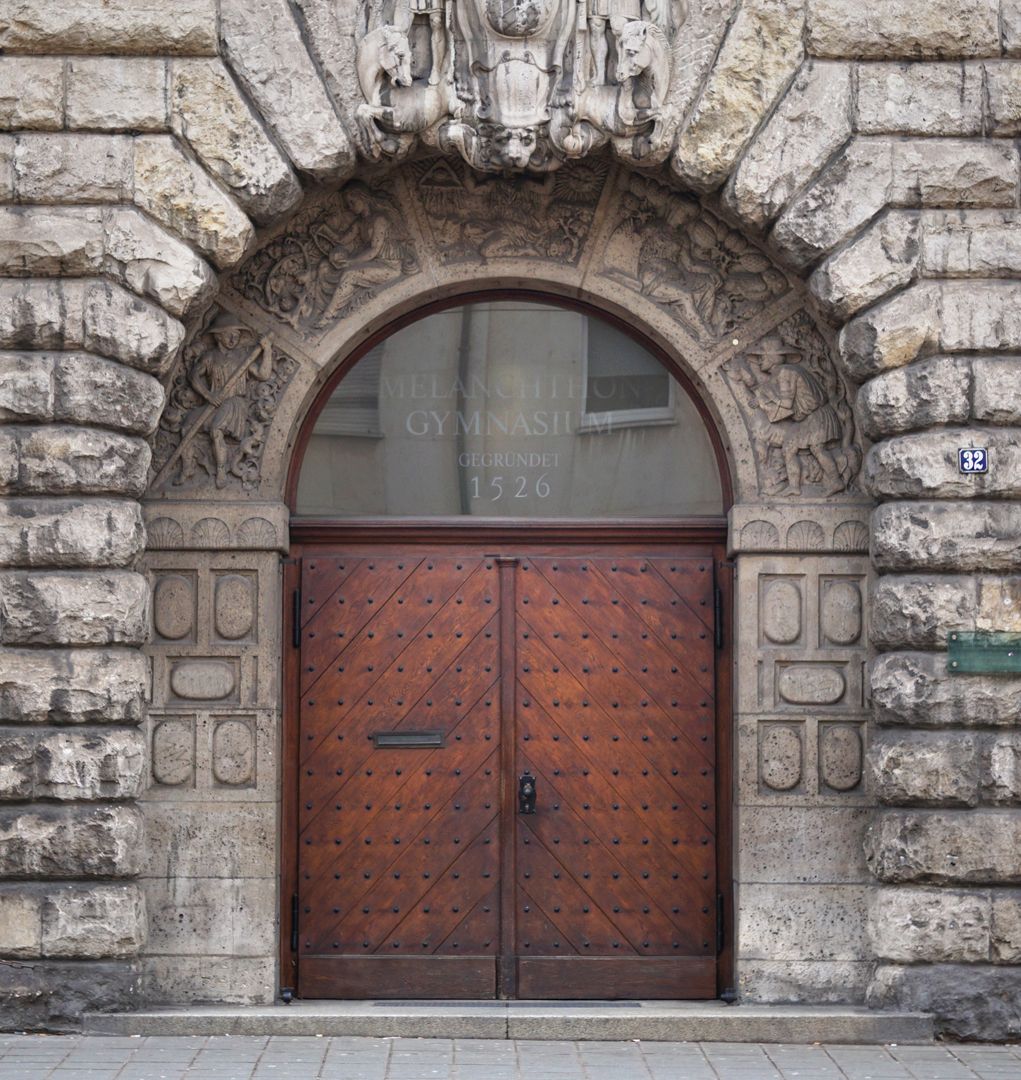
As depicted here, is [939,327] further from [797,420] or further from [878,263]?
[797,420]

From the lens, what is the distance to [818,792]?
27.8ft

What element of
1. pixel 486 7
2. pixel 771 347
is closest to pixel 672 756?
pixel 771 347

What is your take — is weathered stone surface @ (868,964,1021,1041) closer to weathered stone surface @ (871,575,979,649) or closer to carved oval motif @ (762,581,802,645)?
weathered stone surface @ (871,575,979,649)

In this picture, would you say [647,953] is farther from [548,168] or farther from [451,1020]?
[548,168]

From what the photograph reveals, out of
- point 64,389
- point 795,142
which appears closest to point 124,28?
point 64,389

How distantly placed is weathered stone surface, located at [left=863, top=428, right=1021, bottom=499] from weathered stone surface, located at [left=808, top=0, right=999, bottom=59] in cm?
180

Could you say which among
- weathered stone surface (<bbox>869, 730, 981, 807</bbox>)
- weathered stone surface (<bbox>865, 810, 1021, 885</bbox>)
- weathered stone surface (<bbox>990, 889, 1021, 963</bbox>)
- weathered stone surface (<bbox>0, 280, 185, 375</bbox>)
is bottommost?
weathered stone surface (<bbox>990, 889, 1021, 963</bbox>)

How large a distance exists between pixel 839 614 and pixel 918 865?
131 centimetres

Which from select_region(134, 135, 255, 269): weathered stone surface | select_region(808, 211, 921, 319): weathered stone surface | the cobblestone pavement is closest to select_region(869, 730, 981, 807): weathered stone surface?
the cobblestone pavement

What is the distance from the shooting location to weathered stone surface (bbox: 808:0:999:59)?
26.7ft

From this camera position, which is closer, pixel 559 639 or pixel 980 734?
pixel 980 734

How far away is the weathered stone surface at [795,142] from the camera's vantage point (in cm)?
815

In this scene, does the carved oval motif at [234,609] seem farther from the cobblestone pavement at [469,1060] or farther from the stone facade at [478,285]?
the cobblestone pavement at [469,1060]

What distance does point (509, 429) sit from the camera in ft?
29.2
